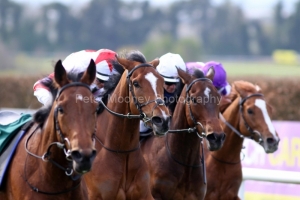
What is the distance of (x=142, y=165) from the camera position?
523 centimetres

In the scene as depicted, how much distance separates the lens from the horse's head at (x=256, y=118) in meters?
6.41

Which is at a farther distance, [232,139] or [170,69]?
[232,139]

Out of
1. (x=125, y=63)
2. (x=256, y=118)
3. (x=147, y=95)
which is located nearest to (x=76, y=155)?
(x=147, y=95)

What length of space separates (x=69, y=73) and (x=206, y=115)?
176 centimetres

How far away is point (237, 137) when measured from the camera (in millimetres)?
6766

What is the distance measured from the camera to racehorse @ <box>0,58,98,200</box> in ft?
12.5

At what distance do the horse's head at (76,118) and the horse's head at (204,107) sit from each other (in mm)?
1632

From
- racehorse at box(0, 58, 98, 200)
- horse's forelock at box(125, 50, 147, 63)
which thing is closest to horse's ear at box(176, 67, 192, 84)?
horse's forelock at box(125, 50, 147, 63)

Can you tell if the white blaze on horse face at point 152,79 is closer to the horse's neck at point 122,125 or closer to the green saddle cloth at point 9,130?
the horse's neck at point 122,125

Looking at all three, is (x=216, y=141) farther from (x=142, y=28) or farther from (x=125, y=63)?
(x=142, y=28)

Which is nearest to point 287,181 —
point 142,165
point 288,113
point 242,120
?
point 242,120

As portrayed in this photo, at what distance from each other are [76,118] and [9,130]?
1156 mm

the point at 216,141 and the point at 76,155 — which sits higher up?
the point at 76,155

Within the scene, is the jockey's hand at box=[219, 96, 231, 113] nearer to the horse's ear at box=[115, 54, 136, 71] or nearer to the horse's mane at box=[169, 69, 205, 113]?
the horse's mane at box=[169, 69, 205, 113]
